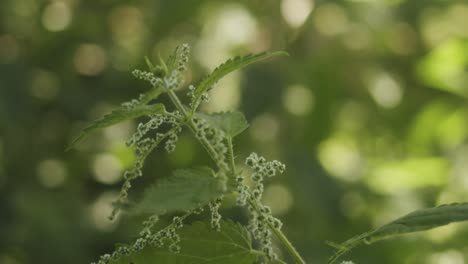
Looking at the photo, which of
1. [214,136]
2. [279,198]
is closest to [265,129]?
[279,198]

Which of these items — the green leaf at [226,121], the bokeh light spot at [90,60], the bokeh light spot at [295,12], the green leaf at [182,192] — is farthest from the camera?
the bokeh light spot at [90,60]

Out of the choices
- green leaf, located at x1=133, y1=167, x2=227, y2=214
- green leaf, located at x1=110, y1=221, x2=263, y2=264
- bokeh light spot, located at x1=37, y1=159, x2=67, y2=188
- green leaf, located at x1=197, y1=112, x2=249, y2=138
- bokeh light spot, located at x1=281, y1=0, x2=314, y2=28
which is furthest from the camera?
bokeh light spot, located at x1=37, y1=159, x2=67, y2=188

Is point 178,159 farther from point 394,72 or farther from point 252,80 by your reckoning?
point 394,72

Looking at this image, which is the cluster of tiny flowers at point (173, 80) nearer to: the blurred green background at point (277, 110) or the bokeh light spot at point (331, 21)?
the blurred green background at point (277, 110)

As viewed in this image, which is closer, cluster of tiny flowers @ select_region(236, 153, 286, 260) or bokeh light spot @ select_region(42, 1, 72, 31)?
cluster of tiny flowers @ select_region(236, 153, 286, 260)

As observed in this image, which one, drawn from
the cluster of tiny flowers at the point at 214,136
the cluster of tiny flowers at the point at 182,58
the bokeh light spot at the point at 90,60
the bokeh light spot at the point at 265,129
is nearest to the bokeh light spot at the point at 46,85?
the bokeh light spot at the point at 90,60

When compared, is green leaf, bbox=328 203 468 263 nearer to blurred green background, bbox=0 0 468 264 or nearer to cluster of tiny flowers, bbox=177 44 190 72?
cluster of tiny flowers, bbox=177 44 190 72

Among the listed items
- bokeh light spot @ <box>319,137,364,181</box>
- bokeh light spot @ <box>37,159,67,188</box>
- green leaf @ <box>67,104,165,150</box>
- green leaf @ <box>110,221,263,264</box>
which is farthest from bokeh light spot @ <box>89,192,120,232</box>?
green leaf @ <box>67,104,165,150</box>
